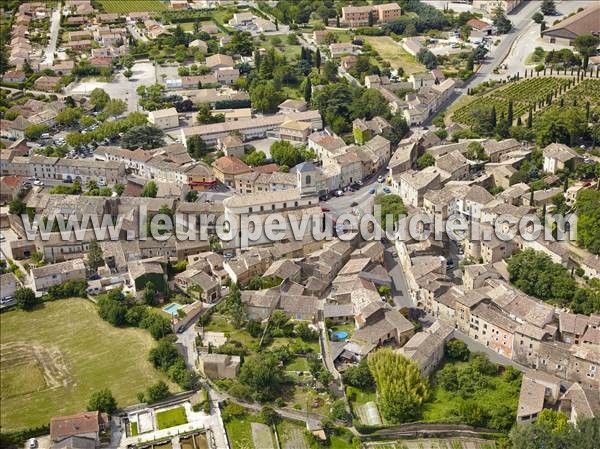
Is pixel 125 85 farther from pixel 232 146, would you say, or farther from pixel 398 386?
pixel 398 386

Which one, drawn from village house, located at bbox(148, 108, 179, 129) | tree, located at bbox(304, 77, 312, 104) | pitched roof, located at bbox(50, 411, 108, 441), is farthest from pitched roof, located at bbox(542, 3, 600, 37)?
pitched roof, located at bbox(50, 411, 108, 441)

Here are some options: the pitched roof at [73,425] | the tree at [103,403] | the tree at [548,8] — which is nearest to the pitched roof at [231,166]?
the tree at [103,403]

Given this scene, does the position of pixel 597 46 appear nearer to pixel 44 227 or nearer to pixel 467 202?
pixel 467 202

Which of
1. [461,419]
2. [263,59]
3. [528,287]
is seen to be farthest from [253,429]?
[263,59]

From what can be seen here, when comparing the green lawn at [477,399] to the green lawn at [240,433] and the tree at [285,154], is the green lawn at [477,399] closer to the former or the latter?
the green lawn at [240,433]

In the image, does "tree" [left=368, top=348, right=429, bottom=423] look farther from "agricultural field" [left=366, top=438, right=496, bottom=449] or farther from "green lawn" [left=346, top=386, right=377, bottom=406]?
"agricultural field" [left=366, top=438, right=496, bottom=449]
